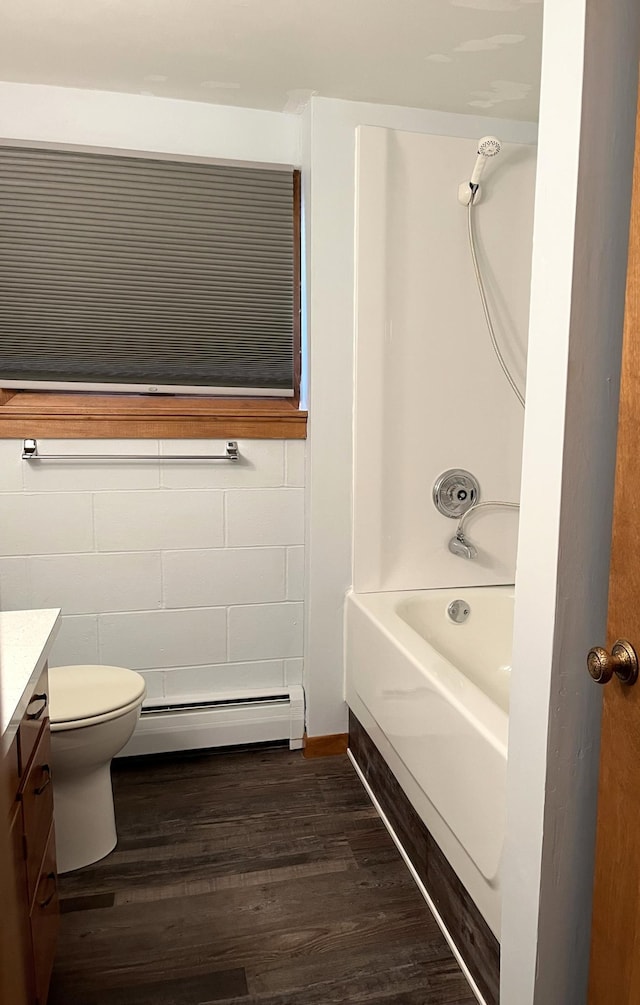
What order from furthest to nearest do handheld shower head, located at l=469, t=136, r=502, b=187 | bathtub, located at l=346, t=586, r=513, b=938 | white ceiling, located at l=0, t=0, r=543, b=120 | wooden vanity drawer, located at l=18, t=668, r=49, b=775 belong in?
handheld shower head, located at l=469, t=136, r=502, b=187
white ceiling, located at l=0, t=0, r=543, b=120
bathtub, located at l=346, t=586, r=513, b=938
wooden vanity drawer, located at l=18, t=668, r=49, b=775

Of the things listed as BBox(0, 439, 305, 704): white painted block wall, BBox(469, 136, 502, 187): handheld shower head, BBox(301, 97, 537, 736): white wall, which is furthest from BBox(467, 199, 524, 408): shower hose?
BBox(0, 439, 305, 704): white painted block wall

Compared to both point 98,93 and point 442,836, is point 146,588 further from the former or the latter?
point 98,93

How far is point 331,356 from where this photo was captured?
8.50 feet

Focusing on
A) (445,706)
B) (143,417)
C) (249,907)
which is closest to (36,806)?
(249,907)

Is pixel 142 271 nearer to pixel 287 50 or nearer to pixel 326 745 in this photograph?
pixel 287 50

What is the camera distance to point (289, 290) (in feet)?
8.93

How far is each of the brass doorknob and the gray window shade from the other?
1915 millimetres

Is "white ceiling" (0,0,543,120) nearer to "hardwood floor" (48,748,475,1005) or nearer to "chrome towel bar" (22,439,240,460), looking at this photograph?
"chrome towel bar" (22,439,240,460)

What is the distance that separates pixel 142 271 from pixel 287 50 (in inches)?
33.5

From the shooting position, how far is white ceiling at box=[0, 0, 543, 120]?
1.92 metres

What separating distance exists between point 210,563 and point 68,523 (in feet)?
1.73

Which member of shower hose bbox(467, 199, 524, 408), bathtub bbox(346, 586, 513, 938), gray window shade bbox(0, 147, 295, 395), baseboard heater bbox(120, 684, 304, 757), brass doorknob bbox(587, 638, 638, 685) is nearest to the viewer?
brass doorknob bbox(587, 638, 638, 685)

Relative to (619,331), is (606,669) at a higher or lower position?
lower

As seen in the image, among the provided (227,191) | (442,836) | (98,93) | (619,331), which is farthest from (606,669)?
(98,93)
